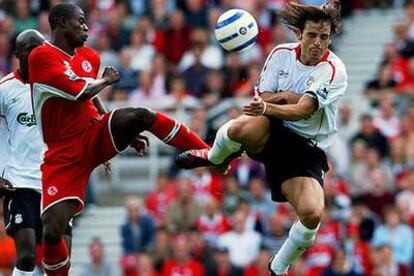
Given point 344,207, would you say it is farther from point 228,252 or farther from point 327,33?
point 327,33

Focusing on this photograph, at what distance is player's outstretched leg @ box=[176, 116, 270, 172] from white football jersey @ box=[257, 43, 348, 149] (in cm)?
34

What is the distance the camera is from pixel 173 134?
13562mm

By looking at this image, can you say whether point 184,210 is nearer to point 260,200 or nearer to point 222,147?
point 260,200

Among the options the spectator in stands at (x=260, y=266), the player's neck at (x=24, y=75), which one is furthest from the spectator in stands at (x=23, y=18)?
the player's neck at (x=24, y=75)

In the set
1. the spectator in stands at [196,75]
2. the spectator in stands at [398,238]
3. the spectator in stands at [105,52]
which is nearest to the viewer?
the spectator in stands at [398,238]

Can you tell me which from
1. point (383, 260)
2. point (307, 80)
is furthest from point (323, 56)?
point (383, 260)

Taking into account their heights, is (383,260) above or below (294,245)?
below

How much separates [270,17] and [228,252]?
5275mm

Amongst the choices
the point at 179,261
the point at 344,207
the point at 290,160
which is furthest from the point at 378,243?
the point at 290,160

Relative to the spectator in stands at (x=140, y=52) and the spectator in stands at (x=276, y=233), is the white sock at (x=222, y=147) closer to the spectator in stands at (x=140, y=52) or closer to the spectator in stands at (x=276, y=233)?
the spectator in stands at (x=276, y=233)

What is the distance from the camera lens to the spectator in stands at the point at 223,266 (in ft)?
63.5

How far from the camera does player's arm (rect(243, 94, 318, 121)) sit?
1273 cm

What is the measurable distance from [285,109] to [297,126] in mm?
447

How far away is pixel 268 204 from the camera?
20156 mm
